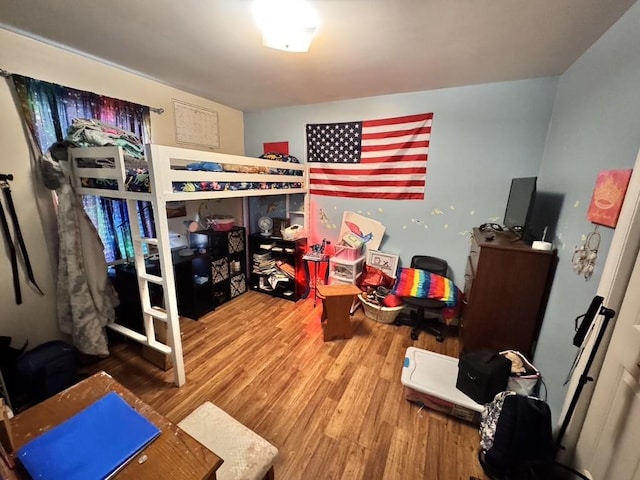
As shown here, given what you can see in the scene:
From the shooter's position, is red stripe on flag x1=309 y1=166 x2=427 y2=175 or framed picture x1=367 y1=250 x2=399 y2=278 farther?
framed picture x1=367 y1=250 x2=399 y2=278

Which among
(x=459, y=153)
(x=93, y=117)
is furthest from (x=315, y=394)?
(x=93, y=117)

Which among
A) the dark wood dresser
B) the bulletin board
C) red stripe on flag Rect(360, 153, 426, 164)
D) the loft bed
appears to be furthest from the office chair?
the bulletin board

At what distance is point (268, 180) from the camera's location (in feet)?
8.31

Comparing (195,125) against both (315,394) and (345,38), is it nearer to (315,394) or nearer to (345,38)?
(345,38)

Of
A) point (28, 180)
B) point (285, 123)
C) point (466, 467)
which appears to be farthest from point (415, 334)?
point (28, 180)

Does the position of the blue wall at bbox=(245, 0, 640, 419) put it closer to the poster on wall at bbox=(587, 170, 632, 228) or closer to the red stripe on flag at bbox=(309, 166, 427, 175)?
the poster on wall at bbox=(587, 170, 632, 228)

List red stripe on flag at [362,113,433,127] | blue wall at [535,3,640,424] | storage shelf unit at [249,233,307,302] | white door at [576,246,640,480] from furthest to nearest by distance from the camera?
storage shelf unit at [249,233,307,302]
red stripe on flag at [362,113,433,127]
blue wall at [535,3,640,424]
white door at [576,246,640,480]

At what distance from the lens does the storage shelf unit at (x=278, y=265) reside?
3.21m

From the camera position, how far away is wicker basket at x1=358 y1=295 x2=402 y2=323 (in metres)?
2.69

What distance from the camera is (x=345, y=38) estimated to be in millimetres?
1582

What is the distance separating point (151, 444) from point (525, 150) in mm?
3090

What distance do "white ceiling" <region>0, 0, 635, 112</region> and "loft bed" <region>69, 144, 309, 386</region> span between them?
71 centimetres

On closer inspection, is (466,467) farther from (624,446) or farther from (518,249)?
(518,249)

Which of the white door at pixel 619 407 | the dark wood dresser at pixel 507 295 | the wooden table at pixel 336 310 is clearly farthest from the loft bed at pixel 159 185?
the white door at pixel 619 407
